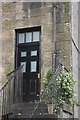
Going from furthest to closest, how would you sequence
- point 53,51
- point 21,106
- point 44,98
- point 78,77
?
point 78,77
point 53,51
point 21,106
point 44,98

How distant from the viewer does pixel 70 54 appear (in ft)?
40.3

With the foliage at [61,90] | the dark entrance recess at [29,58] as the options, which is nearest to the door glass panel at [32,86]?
the dark entrance recess at [29,58]

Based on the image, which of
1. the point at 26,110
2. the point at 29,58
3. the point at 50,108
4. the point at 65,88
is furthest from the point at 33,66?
the point at 50,108

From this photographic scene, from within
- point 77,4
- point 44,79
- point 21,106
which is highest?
point 77,4

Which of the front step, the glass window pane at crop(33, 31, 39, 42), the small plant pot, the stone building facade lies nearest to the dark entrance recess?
the glass window pane at crop(33, 31, 39, 42)

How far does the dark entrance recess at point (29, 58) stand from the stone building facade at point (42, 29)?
6.7 inches

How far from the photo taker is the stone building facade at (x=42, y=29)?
1245 centimetres

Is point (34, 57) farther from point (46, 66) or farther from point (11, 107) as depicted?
point (11, 107)

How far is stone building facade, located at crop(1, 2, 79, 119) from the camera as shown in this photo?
12.4 metres

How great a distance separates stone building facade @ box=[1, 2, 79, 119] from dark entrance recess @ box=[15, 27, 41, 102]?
17cm

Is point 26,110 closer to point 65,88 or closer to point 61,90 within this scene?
point 61,90

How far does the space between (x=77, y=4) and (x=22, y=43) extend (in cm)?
230

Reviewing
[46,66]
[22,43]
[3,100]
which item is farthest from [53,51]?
[3,100]

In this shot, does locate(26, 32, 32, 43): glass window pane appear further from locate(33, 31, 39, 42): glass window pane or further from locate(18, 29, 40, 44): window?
locate(33, 31, 39, 42): glass window pane
